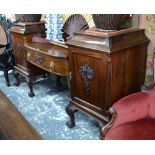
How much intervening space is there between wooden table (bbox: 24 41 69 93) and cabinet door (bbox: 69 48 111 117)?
19 cm

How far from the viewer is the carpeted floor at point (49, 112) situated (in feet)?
6.82

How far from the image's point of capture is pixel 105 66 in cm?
154

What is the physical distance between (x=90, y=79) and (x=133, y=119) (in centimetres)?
49

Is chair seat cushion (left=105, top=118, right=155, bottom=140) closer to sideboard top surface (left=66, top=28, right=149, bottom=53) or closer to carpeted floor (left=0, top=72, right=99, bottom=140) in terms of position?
sideboard top surface (left=66, top=28, right=149, bottom=53)

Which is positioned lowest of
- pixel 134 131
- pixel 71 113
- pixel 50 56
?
pixel 71 113

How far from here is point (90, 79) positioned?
1.72 meters

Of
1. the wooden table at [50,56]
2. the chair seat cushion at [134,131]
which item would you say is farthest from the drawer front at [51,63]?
the chair seat cushion at [134,131]

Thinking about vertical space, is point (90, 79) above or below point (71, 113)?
above

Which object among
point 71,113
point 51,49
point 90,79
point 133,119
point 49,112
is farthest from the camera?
point 49,112

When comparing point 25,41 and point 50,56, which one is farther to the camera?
point 25,41

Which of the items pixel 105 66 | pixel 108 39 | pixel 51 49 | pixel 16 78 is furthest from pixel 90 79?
pixel 16 78

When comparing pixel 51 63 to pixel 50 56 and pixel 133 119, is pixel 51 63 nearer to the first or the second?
pixel 50 56

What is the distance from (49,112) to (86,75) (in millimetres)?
936

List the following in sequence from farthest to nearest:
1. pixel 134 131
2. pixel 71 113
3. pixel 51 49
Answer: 1. pixel 51 49
2. pixel 71 113
3. pixel 134 131
